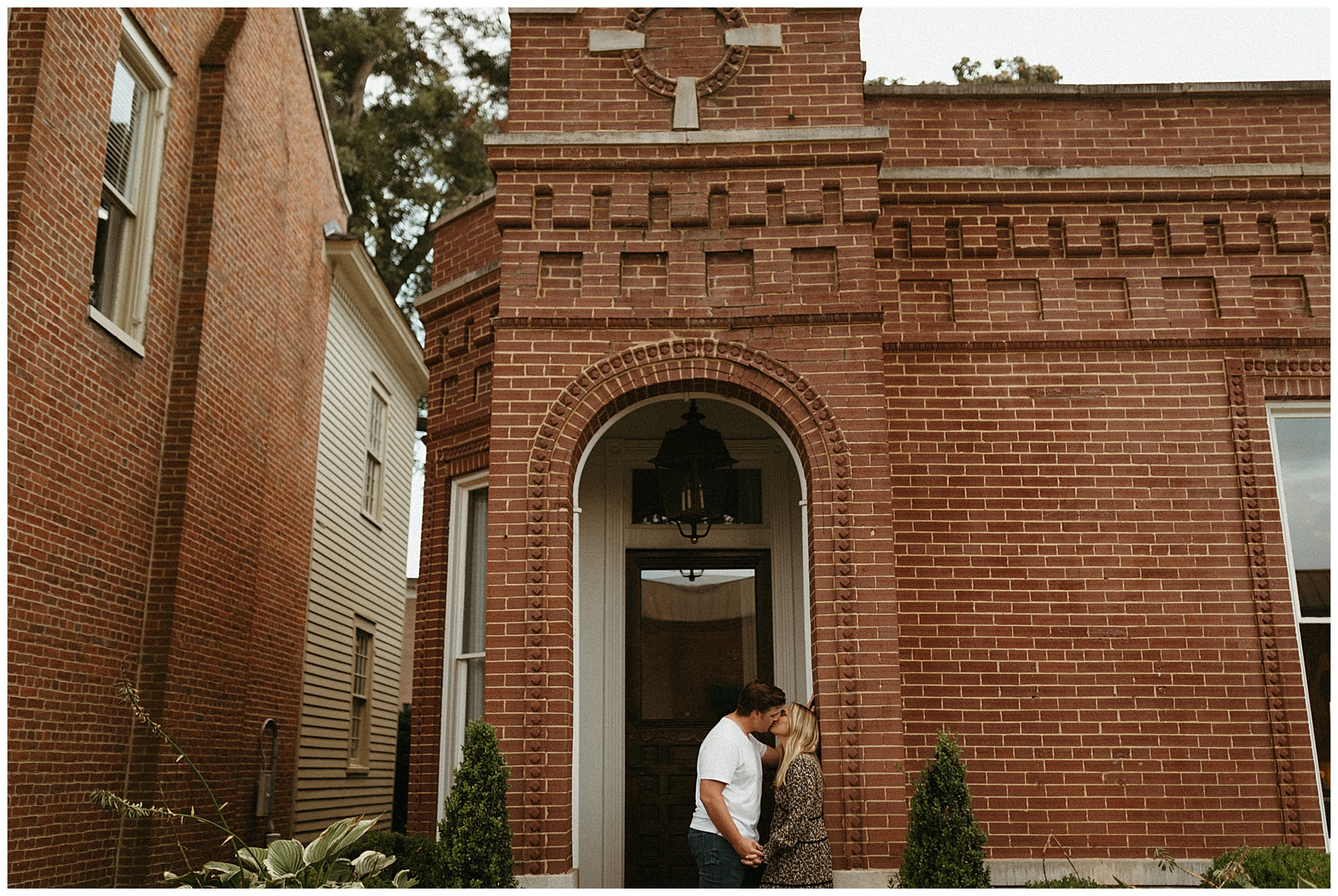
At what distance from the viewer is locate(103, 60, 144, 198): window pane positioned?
9.05 m

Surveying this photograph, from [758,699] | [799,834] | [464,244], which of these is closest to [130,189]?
[464,244]

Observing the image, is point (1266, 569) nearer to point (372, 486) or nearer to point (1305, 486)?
point (1305, 486)

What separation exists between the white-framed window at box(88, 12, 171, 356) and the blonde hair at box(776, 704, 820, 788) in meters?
6.30

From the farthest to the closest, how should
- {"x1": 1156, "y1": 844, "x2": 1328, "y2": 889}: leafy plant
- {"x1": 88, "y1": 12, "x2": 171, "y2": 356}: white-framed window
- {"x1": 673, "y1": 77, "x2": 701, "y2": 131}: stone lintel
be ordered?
1. {"x1": 88, "y1": 12, "x2": 171, "y2": 356}: white-framed window
2. {"x1": 673, "y1": 77, "x2": 701, "y2": 131}: stone lintel
3. {"x1": 1156, "y1": 844, "x2": 1328, "y2": 889}: leafy plant

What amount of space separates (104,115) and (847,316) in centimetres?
619

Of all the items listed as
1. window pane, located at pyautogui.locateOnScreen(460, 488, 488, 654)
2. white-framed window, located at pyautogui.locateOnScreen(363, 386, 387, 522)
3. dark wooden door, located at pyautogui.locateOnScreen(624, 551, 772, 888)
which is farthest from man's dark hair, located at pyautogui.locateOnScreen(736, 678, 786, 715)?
white-framed window, located at pyautogui.locateOnScreen(363, 386, 387, 522)

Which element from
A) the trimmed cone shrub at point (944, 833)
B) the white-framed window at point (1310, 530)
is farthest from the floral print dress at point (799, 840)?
the white-framed window at point (1310, 530)

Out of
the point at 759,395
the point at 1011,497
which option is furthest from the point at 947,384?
the point at 759,395

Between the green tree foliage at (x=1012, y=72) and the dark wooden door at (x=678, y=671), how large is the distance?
9.22m

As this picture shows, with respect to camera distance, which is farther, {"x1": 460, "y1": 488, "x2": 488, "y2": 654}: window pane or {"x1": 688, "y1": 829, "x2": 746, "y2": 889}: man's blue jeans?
{"x1": 460, "y1": 488, "x2": 488, "y2": 654}: window pane

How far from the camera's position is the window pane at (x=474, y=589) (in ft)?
27.4

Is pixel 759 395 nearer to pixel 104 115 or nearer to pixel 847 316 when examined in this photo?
pixel 847 316

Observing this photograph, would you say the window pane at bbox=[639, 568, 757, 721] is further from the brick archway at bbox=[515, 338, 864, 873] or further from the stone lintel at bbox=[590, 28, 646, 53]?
the stone lintel at bbox=[590, 28, 646, 53]

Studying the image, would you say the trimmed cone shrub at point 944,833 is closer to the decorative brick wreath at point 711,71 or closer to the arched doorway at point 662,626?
the arched doorway at point 662,626
